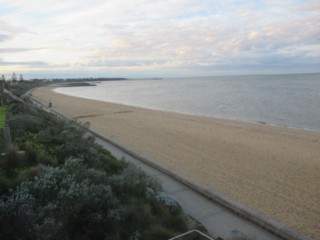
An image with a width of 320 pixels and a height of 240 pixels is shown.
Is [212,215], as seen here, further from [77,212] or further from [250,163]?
[250,163]

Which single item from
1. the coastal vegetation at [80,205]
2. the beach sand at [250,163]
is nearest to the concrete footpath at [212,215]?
the coastal vegetation at [80,205]

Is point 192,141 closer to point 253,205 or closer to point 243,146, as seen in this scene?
point 243,146

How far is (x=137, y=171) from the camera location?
19.3ft

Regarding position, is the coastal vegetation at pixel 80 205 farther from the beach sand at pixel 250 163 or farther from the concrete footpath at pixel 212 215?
the beach sand at pixel 250 163

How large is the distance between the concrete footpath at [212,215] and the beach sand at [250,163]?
865 millimetres

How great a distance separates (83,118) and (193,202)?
15601 mm

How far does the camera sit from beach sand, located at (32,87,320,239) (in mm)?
5934

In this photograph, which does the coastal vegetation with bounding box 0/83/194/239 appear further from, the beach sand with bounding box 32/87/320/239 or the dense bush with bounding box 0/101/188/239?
the beach sand with bounding box 32/87/320/239

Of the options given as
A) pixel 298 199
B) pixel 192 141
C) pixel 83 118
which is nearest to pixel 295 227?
pixel 298 199

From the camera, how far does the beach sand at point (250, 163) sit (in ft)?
19.5

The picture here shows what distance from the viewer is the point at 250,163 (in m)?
9.18

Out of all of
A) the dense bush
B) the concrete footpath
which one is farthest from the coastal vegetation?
the concrete footpath

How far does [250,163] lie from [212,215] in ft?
15.0

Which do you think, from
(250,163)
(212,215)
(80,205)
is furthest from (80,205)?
(250,163)
